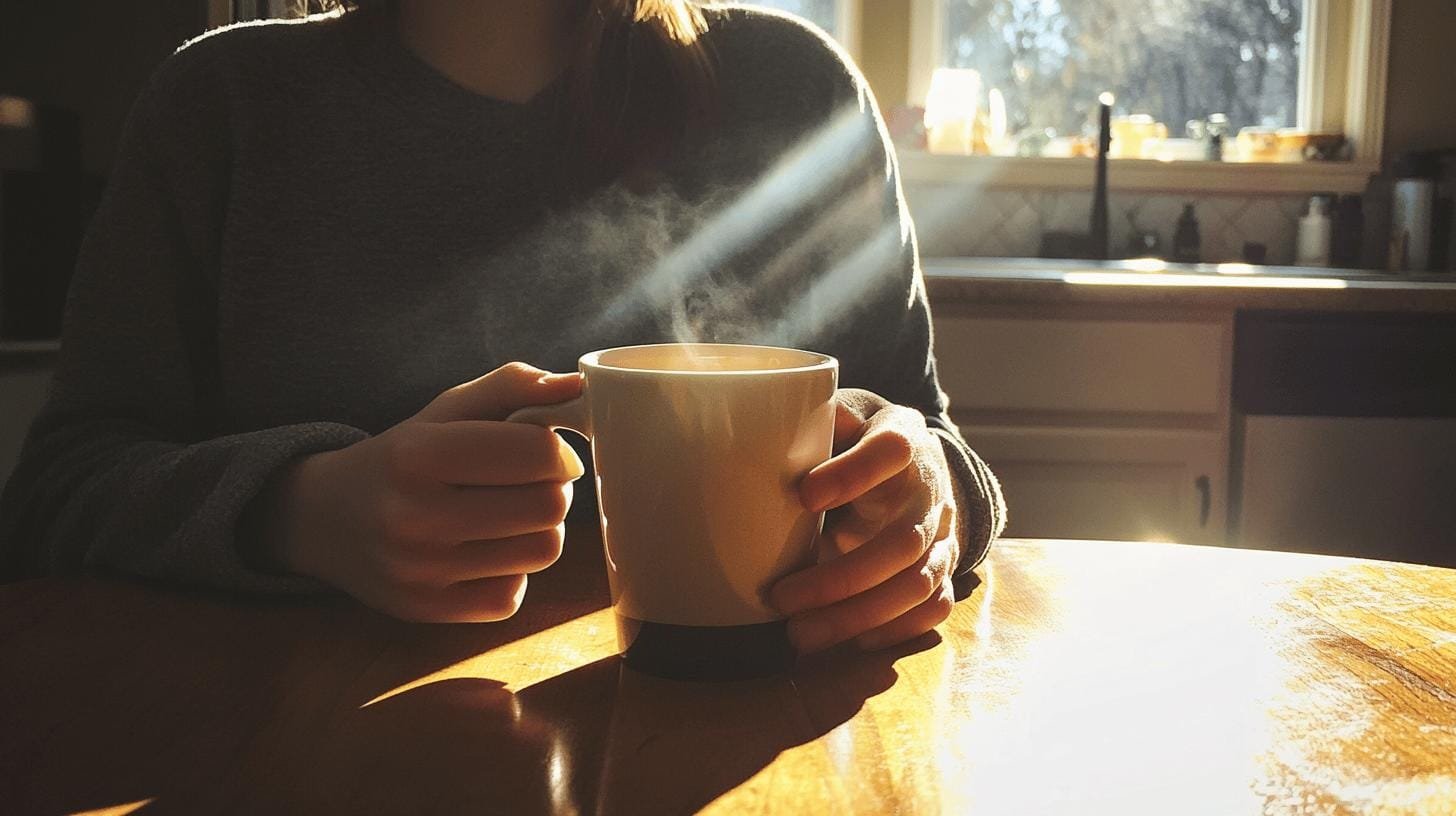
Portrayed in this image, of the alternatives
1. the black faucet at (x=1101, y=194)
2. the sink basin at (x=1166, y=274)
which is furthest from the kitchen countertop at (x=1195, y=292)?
the black faucet at (x=1101, y=194)

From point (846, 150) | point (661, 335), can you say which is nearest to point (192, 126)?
point (661, 335)

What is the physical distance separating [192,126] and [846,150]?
510mm

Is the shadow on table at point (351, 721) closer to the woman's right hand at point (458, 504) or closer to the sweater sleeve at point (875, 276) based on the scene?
the woman's right hand at point (458, 504)

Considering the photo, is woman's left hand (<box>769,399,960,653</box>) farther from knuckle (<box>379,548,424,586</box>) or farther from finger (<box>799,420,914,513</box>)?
knuckle (<box>379,548,424,586</box>)

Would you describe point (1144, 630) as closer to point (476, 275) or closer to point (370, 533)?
point (370, 533)

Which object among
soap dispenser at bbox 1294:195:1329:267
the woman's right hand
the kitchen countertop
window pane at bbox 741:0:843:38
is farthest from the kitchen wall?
soap dispenser at bbox 1294:195:1329:267

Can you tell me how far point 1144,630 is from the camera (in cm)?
51

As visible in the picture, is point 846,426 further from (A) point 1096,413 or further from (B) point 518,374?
(A) point 1096,413

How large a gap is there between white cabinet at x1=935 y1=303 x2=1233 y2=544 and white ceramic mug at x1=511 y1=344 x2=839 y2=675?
1.41 metres

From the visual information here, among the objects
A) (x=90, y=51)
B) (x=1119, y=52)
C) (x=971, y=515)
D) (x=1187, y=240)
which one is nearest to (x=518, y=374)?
(x=971, y=515)

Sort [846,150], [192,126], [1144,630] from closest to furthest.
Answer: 1. [1144,630]
2. [192,126]
3. [846,150]

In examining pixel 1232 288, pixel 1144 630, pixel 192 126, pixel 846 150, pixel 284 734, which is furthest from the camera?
pixel 1232 288

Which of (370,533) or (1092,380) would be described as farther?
(1092,380)

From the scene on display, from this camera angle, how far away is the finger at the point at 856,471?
1.41ft
